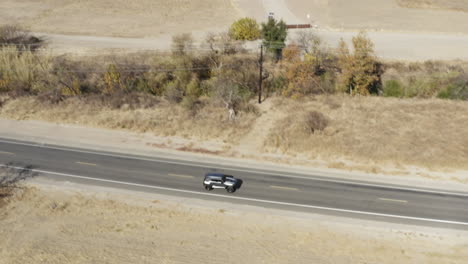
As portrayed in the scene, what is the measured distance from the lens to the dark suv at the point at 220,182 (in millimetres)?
39656

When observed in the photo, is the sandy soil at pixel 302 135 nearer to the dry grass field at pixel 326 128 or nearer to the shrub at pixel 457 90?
the dry grass field at pixel 326 128

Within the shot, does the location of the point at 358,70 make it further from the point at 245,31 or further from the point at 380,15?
the point at 380,15

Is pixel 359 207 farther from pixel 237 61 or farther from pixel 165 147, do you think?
pixel 237 61

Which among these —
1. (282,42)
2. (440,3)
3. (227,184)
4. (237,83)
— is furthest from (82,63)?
(440,3)

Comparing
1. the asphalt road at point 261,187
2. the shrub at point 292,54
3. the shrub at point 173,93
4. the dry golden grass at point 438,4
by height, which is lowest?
the asphalt road at point 261,187

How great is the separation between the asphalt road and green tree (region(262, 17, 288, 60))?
29456mm

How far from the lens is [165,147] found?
1914 inches

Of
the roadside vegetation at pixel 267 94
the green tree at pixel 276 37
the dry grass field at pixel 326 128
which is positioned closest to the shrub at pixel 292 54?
the roadside vegetation at pixel 267 94

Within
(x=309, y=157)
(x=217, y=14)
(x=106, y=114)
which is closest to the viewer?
(x=309, y=157)

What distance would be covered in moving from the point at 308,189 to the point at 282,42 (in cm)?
3382

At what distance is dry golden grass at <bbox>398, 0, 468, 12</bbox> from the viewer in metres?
93.9

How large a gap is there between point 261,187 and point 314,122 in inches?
553

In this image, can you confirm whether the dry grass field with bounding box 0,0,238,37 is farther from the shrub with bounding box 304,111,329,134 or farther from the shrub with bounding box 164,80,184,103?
the shrub with bounding box 304,111,329,134

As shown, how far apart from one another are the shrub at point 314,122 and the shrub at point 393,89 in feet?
45.4
